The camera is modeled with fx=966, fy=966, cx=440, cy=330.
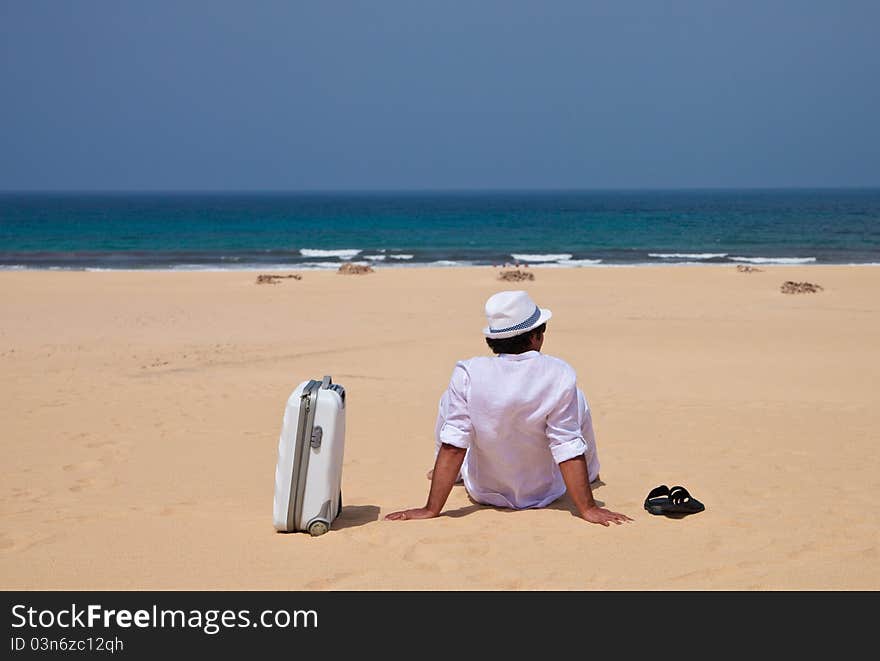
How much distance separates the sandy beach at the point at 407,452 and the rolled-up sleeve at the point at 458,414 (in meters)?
0.39

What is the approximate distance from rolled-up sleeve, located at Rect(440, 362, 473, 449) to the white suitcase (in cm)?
49

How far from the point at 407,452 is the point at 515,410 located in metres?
2.21

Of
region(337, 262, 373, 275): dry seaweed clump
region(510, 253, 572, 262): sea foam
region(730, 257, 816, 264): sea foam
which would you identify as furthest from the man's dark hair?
region(510, 253, 572, 262): sea foam

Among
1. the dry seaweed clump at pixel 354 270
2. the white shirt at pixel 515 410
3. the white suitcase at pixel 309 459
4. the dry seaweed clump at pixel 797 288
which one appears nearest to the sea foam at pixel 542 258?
the dry seaweed clump at pixel 354 270

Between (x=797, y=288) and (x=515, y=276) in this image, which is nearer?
(x=797, y=288)

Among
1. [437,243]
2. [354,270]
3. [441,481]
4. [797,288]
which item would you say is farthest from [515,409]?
[437,243]

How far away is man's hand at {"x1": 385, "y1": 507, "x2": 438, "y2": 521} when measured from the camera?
14.8 feet

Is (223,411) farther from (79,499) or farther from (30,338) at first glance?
(30,338)

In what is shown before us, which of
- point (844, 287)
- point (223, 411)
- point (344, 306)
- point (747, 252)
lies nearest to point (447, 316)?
point (344, 306)

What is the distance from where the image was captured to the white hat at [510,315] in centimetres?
428

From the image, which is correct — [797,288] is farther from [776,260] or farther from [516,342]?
[776,260]

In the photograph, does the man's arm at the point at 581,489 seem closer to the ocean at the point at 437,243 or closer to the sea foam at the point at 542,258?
the ocean at the point at 437,243

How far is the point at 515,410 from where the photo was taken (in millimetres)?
4324

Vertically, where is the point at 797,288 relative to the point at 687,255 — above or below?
above
